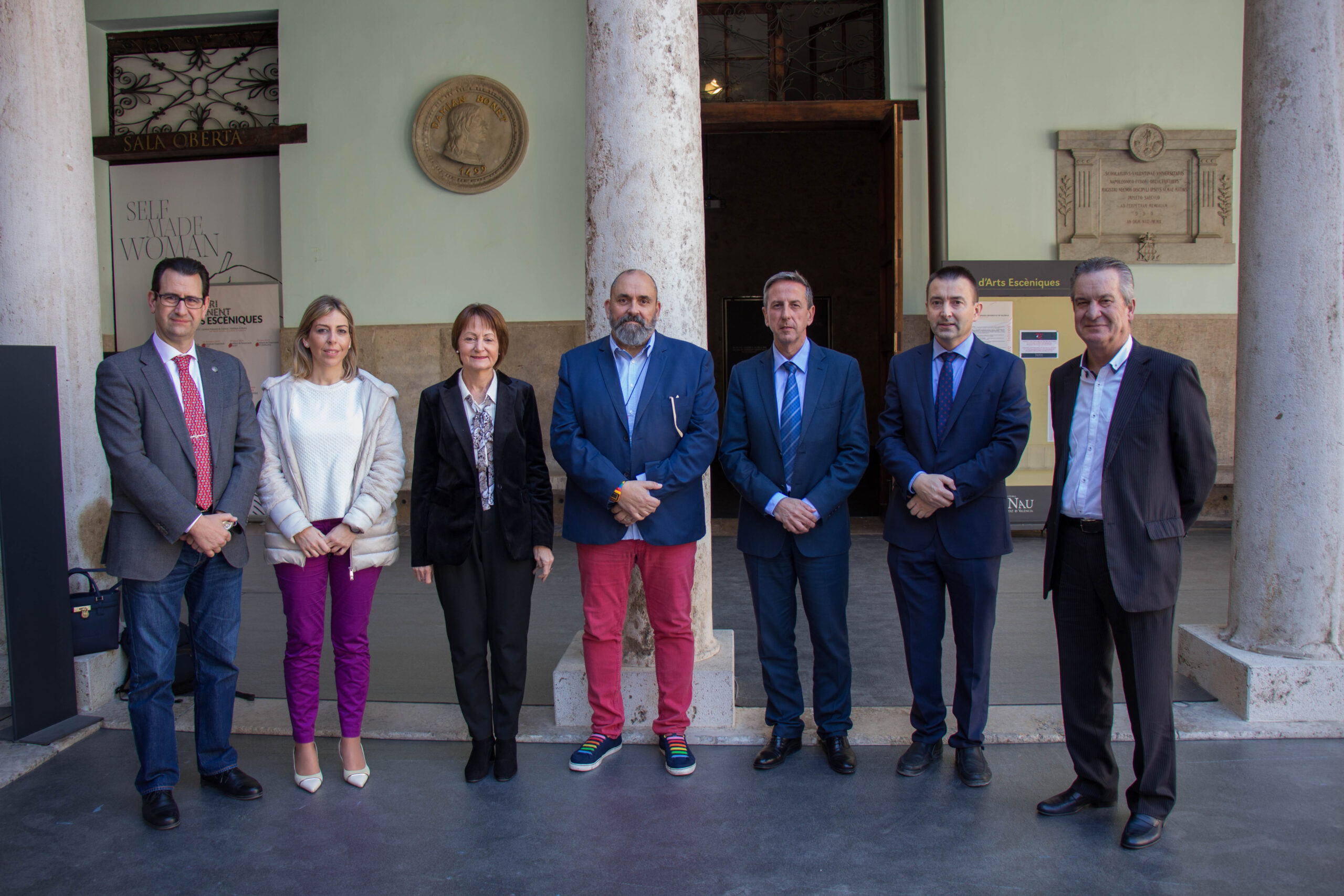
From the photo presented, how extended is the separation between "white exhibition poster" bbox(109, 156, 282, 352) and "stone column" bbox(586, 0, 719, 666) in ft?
20.2

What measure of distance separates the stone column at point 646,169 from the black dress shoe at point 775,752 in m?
0.51

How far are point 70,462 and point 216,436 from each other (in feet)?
4.64

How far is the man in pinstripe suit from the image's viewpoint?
2.65 meters

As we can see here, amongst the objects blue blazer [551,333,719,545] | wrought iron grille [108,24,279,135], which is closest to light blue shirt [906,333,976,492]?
blue blazer [551,333,719,545]

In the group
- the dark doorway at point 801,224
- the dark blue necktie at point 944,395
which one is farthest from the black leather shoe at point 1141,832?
the dark doorway at point 801,224

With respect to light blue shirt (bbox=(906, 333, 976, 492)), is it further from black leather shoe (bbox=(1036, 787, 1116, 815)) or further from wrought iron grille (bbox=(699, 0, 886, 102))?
wrought iron grille (bbox=(699, 0, 886, 102))

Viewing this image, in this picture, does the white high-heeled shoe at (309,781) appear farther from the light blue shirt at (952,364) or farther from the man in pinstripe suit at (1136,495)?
the man in pinstripe suit at (1136,495)

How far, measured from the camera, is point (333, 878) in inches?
101

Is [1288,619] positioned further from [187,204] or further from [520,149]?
[187,204]

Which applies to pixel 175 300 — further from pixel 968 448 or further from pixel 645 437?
pixel 968 448

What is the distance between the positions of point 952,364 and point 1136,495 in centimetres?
76

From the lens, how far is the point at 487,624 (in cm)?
321

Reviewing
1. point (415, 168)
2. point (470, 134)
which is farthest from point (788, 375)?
point (415, 168)

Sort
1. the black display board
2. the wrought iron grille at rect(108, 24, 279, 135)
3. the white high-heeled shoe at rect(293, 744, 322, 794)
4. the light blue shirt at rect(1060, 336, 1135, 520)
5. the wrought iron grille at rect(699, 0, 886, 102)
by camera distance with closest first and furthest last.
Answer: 1. the light blue shirt at rect(1060, 336, 1135, 520)
2. the white high-heeled shoe at rect(293, 744, 322, 794)
3. the black display board
4. the wrought iron grille at rect(699, 0, 886, 102)
5. the wrought iron grille at rect(108, 24, 279, 135)
